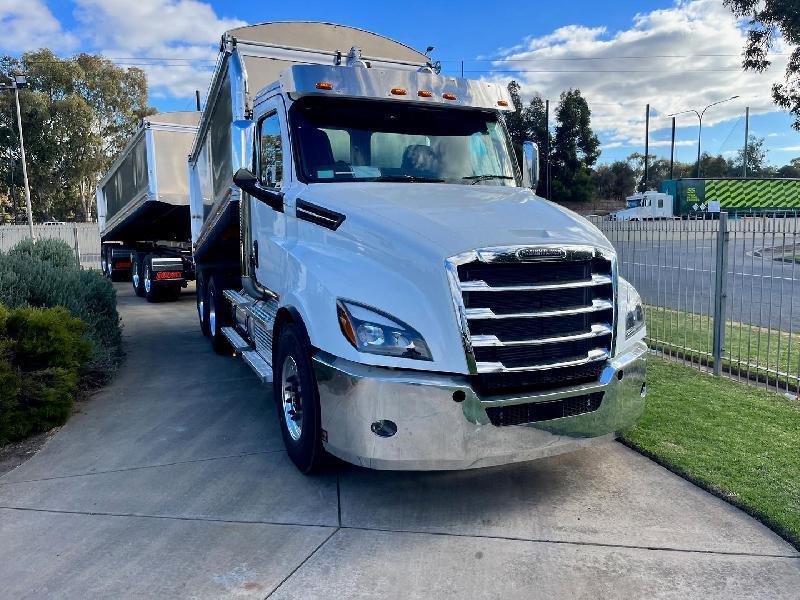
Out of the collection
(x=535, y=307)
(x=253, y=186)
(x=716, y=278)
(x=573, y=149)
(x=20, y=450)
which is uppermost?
(x=573, y=149)

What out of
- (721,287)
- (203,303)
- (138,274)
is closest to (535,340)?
(721,287)

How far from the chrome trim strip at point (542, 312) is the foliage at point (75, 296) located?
445 cm

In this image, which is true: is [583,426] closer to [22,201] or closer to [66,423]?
[66,423]

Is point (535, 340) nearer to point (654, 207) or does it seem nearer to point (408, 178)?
point (408, 178)

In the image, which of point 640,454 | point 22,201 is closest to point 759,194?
point 640,454

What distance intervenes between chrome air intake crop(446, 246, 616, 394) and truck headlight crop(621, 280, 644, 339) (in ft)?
1.05

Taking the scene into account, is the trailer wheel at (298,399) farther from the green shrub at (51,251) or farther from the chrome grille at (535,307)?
the green shrub at (51,251)

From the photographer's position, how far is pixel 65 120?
44844mm

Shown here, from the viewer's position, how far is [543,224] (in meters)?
4.02

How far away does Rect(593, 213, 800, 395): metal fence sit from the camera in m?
6.74

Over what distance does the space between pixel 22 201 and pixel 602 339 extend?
6054 cm

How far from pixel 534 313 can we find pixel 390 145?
2.09 metres

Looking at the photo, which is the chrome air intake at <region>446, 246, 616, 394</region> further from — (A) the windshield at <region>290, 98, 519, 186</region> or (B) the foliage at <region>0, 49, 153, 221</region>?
(B) the foliage at <region>0, 49, 153, 221</region>

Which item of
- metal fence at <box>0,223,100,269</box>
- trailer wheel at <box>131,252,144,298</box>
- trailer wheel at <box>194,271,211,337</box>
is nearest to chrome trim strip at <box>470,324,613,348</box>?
trailer wheel at <box>194,271,211,337</box>
